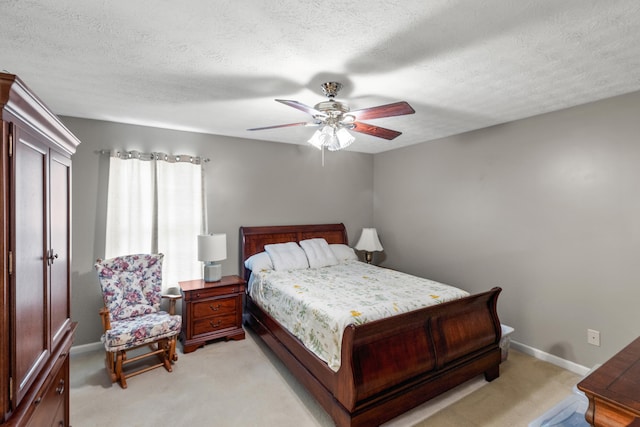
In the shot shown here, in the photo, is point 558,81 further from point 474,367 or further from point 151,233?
point 151,233

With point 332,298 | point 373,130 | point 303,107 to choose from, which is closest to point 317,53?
point 303,107

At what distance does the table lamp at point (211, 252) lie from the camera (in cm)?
334

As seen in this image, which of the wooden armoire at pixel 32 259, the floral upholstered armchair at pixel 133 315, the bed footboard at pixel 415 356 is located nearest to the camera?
the wooden armoire at pixel 32 259

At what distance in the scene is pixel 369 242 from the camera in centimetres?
460

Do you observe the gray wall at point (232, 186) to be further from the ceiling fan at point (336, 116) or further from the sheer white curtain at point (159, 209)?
the ceiling fan at point (336, 116)

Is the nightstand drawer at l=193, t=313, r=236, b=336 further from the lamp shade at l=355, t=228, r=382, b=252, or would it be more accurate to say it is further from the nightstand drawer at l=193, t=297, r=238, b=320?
the lamp shade at l=355, t=228, r=382, b=252

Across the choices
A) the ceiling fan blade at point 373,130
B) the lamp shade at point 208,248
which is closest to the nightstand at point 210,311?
the lamp shade at point 208,248

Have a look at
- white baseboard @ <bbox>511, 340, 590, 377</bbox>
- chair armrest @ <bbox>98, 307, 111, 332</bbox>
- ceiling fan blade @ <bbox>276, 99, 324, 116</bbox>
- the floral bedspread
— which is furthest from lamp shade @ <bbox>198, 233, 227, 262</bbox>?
white baseboard @ <bbox>511, 340, 590, 377</bbox>

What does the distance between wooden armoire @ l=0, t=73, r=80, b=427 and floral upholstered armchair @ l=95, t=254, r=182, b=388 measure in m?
0.95

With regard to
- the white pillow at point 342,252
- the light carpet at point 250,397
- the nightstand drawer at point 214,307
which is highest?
the white pillow at point 342,252

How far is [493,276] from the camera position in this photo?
3449 millimetres

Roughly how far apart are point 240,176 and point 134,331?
2122 millimetres

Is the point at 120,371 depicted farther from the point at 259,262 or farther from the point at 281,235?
the point at 281,235

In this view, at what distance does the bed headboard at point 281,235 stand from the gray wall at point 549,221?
1326 millimetres
